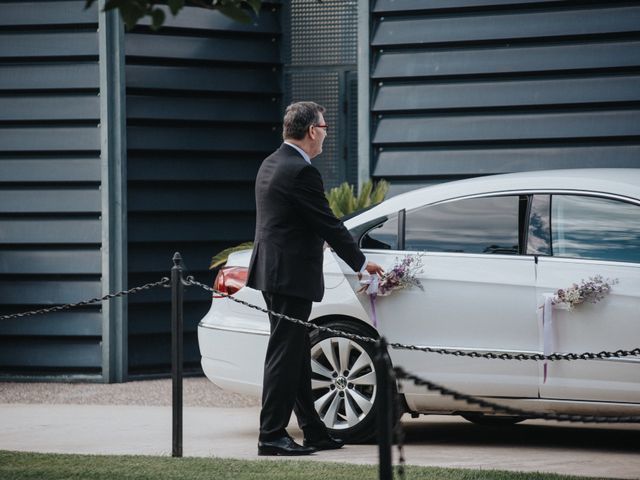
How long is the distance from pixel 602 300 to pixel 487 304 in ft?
2.22

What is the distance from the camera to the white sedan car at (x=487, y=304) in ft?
25.5

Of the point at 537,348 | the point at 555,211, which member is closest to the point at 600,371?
the point at 537,348

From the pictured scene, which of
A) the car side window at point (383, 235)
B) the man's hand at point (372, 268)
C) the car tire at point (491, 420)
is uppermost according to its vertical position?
the car side window at point (383, 235)

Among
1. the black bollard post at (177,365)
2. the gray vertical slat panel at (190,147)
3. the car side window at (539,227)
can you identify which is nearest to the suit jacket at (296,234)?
the black bollard post at (177,365)

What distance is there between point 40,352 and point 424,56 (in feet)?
14.3

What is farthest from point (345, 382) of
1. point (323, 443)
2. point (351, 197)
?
point (351, 197)

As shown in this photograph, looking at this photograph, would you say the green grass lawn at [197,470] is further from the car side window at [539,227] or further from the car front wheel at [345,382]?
the car side window at [539,227]

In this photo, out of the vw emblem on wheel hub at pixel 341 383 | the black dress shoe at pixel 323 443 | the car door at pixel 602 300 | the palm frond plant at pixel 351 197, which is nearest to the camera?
the car door at pixel 602 300

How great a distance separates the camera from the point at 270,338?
788cm

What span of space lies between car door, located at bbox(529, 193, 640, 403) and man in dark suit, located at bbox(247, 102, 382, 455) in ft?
3.59

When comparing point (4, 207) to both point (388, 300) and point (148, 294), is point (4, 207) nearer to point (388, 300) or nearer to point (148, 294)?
point (148, 294)

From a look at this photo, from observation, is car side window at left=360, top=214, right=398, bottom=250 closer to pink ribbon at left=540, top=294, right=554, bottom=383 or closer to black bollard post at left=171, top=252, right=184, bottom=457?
pink ribbon at left=540, top=294, right=554, bottom=383

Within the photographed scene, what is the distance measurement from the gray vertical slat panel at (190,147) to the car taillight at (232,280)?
3.48 metres

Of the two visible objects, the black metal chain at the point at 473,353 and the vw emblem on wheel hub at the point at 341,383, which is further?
the vw emblem on wheel hub at the point at 341,383
